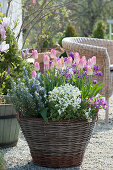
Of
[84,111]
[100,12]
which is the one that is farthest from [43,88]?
[100,12]

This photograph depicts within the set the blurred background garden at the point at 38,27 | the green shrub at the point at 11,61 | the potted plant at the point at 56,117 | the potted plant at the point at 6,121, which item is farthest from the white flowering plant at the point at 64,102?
the green shrub at the point at 11,61

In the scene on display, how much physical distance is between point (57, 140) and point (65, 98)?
31 cm

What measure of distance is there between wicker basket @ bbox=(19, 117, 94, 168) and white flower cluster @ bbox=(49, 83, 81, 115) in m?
0.11

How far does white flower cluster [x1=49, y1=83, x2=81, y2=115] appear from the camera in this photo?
242 cm

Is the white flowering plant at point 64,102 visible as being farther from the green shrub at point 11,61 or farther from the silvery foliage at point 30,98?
the green shrub at point 11,61

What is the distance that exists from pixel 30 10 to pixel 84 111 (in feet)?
18.4

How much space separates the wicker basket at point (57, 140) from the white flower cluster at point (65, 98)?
11 centimetres

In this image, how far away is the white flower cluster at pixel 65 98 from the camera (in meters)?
2.42

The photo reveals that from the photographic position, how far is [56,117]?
2.47 metres

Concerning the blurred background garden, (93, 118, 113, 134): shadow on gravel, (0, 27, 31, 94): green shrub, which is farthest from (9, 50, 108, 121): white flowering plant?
(93, 118, 113, 134): shadow on gravel

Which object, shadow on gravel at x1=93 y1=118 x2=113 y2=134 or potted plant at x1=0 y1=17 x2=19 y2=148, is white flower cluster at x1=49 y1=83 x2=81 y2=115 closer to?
potted plant at x1=0 y1=17 x2=19 y2=148

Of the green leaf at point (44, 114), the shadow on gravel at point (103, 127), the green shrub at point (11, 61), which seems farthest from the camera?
the shadow on gravel at point (103, 127)

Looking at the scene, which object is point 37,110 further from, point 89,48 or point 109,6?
point 109,6

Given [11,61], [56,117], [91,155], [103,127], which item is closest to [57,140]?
[56,117]
